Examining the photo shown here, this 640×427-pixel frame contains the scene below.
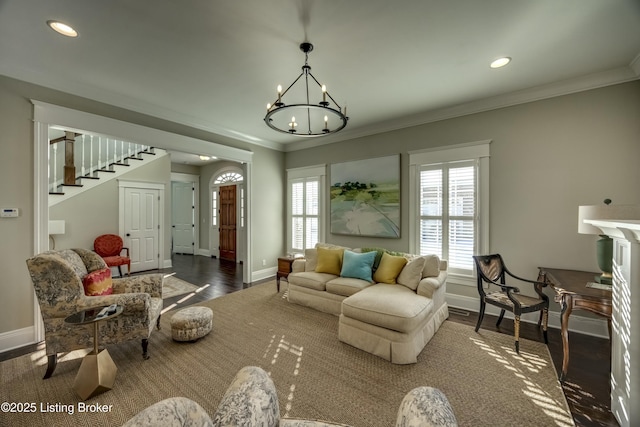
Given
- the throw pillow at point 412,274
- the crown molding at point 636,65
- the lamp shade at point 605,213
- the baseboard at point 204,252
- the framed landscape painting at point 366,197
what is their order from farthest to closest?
the baseboard at point 204,252 < the framed landscape painting at point 366,197 < the throw pillow at point 412,274 < the crown molding at point 636,65 < the lamp shade at point 605,213

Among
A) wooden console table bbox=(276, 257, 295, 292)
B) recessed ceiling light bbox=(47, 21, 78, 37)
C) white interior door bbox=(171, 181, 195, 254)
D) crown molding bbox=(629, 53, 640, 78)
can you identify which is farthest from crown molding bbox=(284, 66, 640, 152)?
white interior door bbox=(171, 181, 195, 254)

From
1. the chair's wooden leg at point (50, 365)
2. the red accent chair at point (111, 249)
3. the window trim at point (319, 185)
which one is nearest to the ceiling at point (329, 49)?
the window trim at point (319, 185)

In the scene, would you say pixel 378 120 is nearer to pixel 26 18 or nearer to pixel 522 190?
pixel 522 190

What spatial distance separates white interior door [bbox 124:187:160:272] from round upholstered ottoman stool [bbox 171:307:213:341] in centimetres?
412

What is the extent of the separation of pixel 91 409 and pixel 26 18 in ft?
10.1

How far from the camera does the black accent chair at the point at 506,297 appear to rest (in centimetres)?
265

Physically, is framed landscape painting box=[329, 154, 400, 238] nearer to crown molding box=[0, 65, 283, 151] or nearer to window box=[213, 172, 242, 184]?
crown molding box=[0, 65, 283, 151]

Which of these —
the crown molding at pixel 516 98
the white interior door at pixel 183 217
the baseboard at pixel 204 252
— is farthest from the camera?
the white interior door at pixel 183 217

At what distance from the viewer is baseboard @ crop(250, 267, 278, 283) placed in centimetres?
527

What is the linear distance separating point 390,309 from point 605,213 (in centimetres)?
173

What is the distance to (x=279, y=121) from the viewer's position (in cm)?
432

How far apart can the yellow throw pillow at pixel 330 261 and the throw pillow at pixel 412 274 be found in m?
0.99

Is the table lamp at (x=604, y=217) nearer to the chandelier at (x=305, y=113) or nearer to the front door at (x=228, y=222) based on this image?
the chandelier at (x=305, y=113)

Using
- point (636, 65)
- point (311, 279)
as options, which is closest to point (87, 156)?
point (311, 279)
